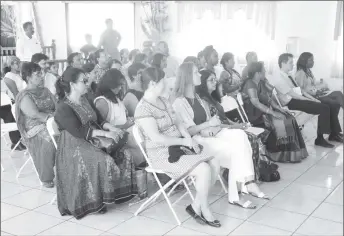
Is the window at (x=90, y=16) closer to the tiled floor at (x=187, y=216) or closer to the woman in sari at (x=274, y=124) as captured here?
the tiled floor at (x=187, y=216)

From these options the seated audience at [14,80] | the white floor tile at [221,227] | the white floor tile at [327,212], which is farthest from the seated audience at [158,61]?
the white floor tile at [327,212]

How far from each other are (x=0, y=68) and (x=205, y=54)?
340cm

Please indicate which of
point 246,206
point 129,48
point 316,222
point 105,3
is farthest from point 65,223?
point 129,48

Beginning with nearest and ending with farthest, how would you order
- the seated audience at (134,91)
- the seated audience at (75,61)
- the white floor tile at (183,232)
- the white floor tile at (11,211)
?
the white floor tile at (183,232), the white floor tile at (11,211), the seated audience at (134,91), the seated audience at (75,61)

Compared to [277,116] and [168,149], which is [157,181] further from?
[277,116]

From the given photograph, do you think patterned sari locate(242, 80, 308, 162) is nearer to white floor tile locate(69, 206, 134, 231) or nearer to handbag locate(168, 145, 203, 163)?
handbag locate(168, 145, 203, 163)

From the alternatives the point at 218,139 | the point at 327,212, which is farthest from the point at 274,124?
the point at 327,212

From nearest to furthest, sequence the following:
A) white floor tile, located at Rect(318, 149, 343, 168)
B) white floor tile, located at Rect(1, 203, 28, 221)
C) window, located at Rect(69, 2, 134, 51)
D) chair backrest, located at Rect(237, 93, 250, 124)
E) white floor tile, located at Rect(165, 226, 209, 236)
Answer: window, located at Rect(69, 2, 134, 51) < white floor tile, located at Rect(165, 226, 209, 236) < white floor tile, located at Rect(1, 203, 28, 221) < chair backrest, located at Rect(237, 93, 250, 124) < white floor tile, located at Rect(318, 149, 343, 168)

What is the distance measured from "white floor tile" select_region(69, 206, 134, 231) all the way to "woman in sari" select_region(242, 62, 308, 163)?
68.7 inches

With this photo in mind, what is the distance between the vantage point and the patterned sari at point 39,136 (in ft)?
9.86

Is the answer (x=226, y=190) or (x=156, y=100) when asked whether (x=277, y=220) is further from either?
(x=156, y=100)

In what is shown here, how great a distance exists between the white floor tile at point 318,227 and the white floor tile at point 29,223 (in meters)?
1.48

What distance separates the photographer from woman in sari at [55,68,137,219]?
2.50 metres

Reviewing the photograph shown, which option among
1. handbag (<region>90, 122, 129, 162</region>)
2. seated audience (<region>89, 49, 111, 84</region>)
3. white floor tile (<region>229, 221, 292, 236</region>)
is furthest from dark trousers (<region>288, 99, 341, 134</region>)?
handbag (<region>90, 122, 129, 162</region>)
